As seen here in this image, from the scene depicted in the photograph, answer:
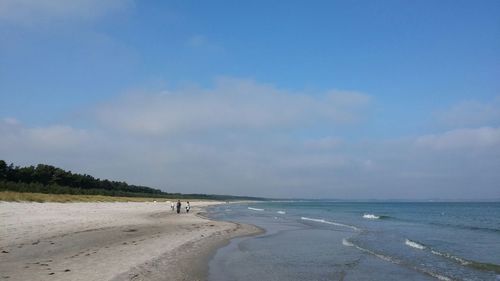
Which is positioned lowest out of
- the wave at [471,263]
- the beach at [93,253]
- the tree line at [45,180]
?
the wave at [471,263]

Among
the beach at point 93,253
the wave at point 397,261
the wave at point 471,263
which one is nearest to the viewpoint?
the beach at point 93,253

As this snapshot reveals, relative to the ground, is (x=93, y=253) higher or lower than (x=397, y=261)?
higher

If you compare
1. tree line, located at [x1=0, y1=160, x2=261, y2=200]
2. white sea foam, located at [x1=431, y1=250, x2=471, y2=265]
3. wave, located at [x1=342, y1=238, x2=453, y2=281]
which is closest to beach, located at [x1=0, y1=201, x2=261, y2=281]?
wave, located at [x1=342, y1=238, x2=453, y2=281]

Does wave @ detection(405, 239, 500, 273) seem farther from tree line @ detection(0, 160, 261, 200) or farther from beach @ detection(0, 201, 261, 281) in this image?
tree line @ detection(0, 160, 261, 200)

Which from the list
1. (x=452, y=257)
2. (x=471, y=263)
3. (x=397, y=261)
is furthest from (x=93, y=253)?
(x=452, y=257)

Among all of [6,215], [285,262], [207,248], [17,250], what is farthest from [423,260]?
[6,215]

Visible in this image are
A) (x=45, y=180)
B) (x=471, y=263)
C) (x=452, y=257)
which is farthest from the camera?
(x=45, y=180)

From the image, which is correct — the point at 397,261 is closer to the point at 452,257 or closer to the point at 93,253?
the point at 452,257

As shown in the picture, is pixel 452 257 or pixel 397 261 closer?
pixel 397 261

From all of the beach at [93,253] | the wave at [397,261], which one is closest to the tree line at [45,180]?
the beach at [93,253]

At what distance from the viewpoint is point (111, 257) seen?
1597cm

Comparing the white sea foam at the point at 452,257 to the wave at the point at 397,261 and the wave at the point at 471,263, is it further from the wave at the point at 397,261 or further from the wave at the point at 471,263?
the wave at the point at 397,261

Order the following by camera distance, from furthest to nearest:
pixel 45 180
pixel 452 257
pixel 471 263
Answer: pixel 45 180, pixel 452 257, pixel 471 263

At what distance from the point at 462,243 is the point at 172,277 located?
72.2ft
